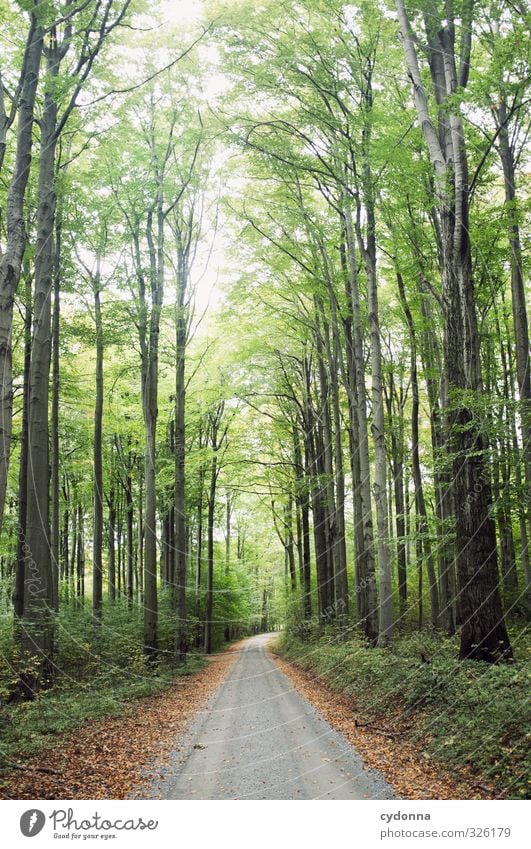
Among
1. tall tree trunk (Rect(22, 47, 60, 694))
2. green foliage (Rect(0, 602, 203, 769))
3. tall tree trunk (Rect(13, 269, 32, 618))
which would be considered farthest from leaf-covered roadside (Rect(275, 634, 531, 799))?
tall tree trunk (Rect(13, 269, 32, 618))

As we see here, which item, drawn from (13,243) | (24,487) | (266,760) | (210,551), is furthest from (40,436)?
(210,551)

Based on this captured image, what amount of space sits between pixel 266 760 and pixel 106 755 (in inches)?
63.6

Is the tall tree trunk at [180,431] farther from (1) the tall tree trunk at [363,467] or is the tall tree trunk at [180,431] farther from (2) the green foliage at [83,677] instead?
(1) the tall tree trunk at [363,467]

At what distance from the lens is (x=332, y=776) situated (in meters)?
4.51

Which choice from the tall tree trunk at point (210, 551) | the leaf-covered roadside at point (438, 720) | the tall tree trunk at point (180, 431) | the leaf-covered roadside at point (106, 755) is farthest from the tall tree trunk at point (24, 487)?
the tall tree trunk at point (210, 551)

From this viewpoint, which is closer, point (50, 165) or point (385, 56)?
point (50, 165)

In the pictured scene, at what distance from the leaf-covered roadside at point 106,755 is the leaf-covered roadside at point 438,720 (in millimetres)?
2093

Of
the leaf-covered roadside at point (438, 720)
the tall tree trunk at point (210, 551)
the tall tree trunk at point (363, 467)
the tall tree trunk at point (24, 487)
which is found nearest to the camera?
the leaf-covered roadside at point (438, 720)

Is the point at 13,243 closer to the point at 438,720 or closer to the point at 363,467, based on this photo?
the point at 438,720

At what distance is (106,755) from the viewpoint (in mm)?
5410

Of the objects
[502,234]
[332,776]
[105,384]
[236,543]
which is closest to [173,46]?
[502,234]

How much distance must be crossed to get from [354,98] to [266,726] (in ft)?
34.9

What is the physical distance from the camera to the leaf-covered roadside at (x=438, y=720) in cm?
390
